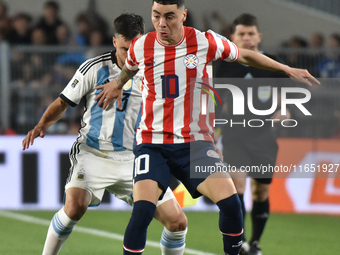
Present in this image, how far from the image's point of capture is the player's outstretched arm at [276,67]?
3713mm

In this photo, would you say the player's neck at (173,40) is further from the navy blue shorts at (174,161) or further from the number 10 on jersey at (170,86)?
the navy blue shorts at (174,161)

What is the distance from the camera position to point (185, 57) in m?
3.72

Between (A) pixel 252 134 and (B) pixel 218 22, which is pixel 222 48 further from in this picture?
(B) pixel 218 22

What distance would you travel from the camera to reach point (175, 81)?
3.71m

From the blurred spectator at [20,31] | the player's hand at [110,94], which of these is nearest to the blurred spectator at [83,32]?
the blurred spectator at [20,31]

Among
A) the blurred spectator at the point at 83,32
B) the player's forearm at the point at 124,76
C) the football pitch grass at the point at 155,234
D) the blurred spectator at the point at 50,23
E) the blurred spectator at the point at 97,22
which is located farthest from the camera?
the blurred spectator at the point at 97,22

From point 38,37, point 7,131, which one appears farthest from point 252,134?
point 38,37

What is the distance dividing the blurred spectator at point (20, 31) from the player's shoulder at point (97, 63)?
5.57 meters

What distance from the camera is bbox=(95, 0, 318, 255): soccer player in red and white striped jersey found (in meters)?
3.63

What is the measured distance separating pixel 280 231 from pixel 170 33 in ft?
11.9

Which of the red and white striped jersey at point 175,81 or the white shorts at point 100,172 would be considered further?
the white shorts at point 100,172

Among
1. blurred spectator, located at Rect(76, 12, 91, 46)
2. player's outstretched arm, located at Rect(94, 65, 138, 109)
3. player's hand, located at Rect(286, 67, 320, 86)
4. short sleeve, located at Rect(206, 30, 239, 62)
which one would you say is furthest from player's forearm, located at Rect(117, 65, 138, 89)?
blurred spectator, located at Rect(76, 12, 91, 46)

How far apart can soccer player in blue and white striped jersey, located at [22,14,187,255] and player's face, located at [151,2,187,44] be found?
63 cm

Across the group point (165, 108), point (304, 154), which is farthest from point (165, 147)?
point (304, 154)
